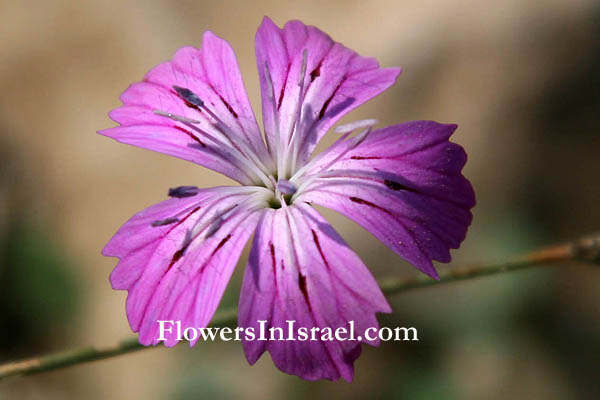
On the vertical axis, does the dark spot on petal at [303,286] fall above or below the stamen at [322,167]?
below

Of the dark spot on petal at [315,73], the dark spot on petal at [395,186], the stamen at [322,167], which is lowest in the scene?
the dark spot on petal at [395,186]

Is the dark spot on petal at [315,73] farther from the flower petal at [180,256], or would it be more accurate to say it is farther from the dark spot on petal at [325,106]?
the flower petal at [180,256]

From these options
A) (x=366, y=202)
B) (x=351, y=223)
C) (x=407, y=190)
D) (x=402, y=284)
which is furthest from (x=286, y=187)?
(x=351, y=223)

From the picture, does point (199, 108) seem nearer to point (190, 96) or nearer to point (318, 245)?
point (190, 96)

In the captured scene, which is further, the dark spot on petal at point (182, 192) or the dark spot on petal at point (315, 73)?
the dark spot on petal at point (315, 73)

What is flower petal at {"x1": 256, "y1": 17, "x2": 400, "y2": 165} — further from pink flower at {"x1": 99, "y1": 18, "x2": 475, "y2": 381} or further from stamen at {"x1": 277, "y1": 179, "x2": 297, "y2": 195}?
stamen at {"x1": 277, "y1": 179, "x2": 297, "y2": 195}

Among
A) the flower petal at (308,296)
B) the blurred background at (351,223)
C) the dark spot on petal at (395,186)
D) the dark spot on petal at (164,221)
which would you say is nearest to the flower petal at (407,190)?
the dark spot on petal at (395,186)

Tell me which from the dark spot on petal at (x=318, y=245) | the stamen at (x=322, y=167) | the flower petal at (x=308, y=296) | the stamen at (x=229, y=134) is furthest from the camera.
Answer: the stamen at (x=229, y=134)
